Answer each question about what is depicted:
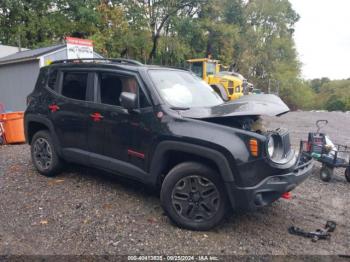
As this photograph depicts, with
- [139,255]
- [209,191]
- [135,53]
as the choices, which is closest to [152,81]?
[209,191]

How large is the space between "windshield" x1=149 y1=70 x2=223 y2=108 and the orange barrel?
19.7ft

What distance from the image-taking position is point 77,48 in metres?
11.7

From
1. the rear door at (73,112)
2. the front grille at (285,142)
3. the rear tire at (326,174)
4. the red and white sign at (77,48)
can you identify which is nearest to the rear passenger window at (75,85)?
the rear door at (73,112)

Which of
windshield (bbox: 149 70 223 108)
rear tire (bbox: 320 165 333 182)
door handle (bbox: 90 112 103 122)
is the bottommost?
rear tire (bbox: 320 165 333 182)

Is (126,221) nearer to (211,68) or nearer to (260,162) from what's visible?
(260,162)

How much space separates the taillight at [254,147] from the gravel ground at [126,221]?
103 cm

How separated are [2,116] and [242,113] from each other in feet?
25.8

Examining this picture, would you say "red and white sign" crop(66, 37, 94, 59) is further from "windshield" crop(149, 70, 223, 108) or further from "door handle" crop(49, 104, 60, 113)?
"windshield" crop(149, 70, 223, 108)

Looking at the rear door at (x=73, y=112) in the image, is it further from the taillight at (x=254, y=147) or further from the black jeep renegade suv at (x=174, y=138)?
the taillight at (x=254, y=147)

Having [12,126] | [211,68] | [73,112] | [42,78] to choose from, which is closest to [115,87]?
[73,112]

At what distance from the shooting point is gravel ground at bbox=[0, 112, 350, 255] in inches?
139

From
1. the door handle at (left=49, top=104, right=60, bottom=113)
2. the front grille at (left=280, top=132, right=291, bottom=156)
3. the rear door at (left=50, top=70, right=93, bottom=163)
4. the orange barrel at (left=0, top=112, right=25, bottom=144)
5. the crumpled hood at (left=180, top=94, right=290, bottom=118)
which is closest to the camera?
the crumpled hood at (left=180, top=94, right=290, bottom=118)

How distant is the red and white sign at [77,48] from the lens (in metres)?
11.4

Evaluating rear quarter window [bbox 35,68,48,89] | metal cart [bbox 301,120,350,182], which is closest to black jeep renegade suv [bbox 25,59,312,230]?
rear quarter window [bbox 35,68,48,89]
